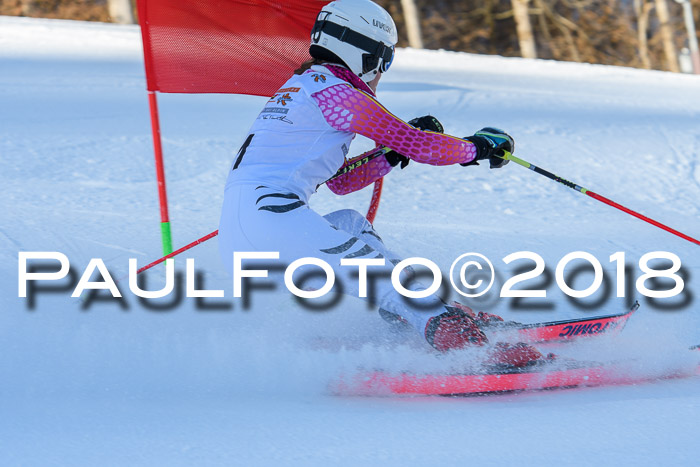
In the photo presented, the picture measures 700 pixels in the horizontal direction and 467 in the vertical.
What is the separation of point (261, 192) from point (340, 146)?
34 cm

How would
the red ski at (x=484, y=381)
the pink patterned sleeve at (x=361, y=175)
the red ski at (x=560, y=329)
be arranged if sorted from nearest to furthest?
the red ski at (x=484, y=381)
the red ski at (x=560, y=329)
the pink patterned sleeve at (x=361, y=175)

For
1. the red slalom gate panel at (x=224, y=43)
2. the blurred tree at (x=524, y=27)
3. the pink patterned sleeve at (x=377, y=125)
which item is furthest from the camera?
the blurred tree at (x=524, y=27)

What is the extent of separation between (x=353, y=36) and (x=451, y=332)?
3.71 ft

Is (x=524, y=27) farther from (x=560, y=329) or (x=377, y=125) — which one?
(x=377, y=125)

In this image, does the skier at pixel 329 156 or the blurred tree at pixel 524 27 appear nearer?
the skier at pixel 329 156

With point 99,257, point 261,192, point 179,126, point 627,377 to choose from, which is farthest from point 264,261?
point 179,126

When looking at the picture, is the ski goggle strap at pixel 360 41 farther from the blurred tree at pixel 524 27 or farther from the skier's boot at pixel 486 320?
the blurred tree at pixel 524 27

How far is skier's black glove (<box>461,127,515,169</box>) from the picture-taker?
3.11 meters

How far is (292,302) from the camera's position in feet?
12.1

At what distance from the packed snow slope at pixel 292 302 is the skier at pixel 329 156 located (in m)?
0.22

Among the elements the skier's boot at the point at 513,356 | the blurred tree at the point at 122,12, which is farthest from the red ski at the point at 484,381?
the blurred tree at the point at 122,12

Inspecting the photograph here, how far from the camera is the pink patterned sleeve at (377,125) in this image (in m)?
2.91

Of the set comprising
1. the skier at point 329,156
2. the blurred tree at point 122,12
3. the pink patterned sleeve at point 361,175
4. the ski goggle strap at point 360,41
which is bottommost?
the skier at point 329,156

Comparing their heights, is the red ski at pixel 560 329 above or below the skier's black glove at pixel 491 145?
below
